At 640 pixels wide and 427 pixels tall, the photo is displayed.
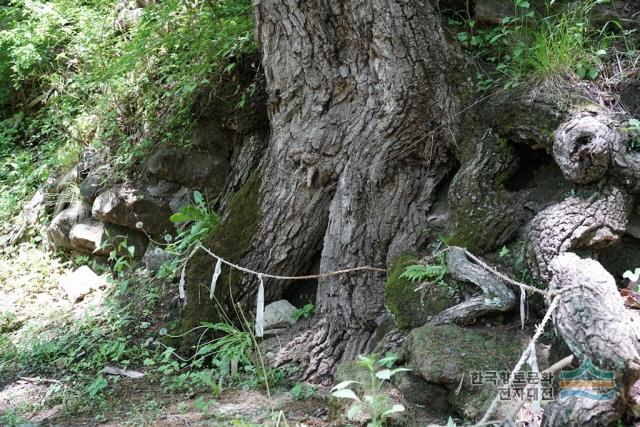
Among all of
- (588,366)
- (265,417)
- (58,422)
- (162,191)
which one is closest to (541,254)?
(588,366)

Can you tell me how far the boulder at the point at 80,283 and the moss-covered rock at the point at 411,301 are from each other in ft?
11.9

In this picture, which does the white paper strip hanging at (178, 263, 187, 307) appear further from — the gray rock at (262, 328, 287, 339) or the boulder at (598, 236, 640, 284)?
the boulder at (598, 236, 640, 284)

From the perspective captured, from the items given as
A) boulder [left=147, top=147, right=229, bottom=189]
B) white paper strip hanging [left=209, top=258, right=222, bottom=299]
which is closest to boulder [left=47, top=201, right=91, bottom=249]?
boulder [left=147, top=147, right=229, bottom=189]

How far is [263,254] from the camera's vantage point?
532 centimetres

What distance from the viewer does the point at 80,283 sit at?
22.8 feet

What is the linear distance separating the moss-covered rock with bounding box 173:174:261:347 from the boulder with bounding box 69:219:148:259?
1669 millimetres

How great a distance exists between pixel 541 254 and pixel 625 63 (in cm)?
159

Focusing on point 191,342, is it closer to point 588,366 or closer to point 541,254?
point 541,254

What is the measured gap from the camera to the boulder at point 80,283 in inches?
268

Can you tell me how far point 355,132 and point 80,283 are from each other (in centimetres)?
371

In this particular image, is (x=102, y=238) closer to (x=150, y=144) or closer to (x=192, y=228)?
(x=150, y=144)

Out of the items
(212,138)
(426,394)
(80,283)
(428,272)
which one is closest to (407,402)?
(426,394)

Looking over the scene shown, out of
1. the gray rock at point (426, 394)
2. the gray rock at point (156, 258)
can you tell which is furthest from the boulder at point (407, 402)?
the gray rock at point (156, 258)

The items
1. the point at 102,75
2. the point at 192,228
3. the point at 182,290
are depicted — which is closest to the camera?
the point at 182,290
